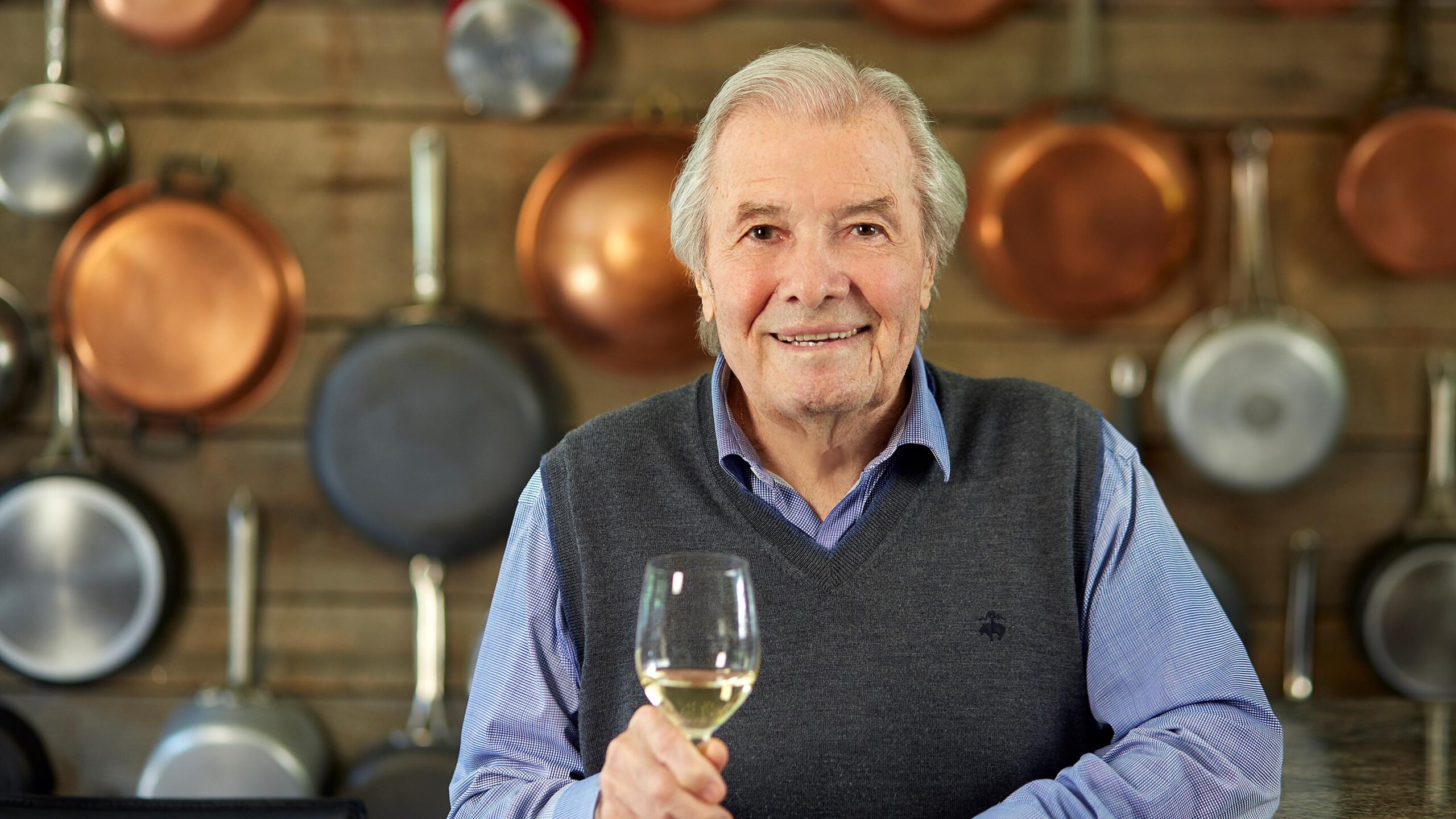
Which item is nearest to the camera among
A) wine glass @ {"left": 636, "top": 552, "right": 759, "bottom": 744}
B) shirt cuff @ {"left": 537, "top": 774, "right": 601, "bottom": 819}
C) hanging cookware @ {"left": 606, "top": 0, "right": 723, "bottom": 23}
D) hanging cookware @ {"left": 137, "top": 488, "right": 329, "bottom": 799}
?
wine glass @ {"left": 636, "top": 552, "right": 759, "bottom": 744}

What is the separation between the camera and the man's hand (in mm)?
791

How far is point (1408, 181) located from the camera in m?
2.19

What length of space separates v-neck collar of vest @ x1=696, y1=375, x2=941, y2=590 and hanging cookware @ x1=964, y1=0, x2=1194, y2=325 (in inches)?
44.0

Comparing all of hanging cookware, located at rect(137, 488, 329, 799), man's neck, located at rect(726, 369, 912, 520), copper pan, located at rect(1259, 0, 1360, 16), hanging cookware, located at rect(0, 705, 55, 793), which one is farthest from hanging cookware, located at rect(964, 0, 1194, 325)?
hanging cookware, located at rect(0, 705, 55, 793)

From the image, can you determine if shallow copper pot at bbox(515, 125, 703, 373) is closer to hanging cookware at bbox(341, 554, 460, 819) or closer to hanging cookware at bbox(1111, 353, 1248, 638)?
hanging cookware at bbox(341, 554, 460, 819)

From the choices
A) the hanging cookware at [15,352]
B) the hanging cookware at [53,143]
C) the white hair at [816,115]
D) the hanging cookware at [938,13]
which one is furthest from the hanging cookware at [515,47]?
the white hair at [816,115]

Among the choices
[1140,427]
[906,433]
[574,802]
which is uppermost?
[906,433]

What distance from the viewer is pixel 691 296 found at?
7.06 ft

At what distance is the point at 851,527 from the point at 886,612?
0.09 m

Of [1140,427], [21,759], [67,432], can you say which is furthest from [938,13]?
[21,759]

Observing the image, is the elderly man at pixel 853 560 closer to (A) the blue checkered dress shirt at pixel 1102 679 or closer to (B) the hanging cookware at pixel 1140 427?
(A) the blue checkered dress shirt at pixel 1102 679

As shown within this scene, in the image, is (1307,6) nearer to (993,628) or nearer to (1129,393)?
(1129,393)

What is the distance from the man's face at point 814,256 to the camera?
1072mm

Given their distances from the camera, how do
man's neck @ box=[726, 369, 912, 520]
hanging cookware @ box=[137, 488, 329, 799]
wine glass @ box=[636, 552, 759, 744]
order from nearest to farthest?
wine glass @ box=[636, 552, 759, 744] < man's neck @ box=[726, 369, 912, 520] < hanging cookware @ box=[137, 488, 329, 799]
